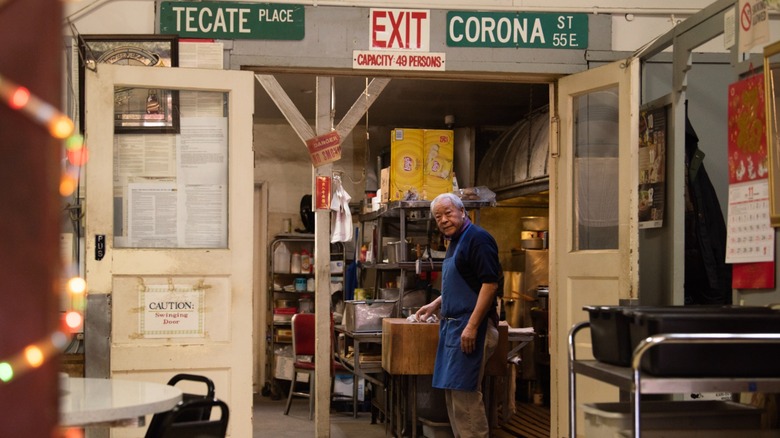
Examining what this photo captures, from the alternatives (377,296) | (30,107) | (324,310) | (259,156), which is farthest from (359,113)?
(30,107)

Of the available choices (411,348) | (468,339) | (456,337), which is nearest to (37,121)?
(468,339)

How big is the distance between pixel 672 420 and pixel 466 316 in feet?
8.41

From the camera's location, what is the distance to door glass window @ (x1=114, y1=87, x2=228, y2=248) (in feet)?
16.0

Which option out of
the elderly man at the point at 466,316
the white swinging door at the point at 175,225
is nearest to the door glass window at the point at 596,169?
the elderly man at the point at 466,316

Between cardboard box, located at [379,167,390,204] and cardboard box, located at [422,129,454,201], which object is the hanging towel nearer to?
cardboard box, located at [379,167,390,204]

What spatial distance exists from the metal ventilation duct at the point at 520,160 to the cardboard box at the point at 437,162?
833 mm

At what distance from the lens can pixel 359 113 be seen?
752cm

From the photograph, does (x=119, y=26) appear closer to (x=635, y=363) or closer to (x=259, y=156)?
(x=635, y=363)

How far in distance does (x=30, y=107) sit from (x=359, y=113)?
688 centimetres

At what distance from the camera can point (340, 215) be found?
840 cm

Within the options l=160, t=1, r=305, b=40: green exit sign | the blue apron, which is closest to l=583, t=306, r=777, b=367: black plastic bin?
the blue apron

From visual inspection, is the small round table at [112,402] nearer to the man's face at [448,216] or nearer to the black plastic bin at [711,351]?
the black plastic bin at [711,351]

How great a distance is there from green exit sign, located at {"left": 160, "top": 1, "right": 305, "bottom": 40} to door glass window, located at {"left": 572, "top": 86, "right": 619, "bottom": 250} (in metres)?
1.68

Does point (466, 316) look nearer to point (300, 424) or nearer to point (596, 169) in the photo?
point (596, 169)
